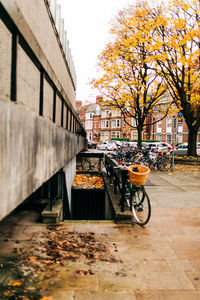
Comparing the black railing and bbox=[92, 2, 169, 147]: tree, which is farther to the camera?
bbox=[92, 2, 169, 147]: tree

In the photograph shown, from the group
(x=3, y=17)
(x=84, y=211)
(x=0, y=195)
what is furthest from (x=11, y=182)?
(x=84, y=211)

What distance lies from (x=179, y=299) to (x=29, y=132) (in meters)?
2.40

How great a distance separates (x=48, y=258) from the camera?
3859 millimetres

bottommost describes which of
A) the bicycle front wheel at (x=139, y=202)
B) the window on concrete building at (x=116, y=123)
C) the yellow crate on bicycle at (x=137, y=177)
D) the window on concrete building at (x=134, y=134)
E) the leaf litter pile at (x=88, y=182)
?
the leaf litter pile at (x=88, y=182)

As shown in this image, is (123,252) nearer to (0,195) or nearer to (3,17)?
(0,195)

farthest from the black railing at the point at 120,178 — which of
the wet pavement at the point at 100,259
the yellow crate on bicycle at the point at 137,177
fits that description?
the wet pavement at the point at 100,259

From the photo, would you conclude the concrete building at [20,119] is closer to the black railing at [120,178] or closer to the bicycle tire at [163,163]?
the black railing at [120,178]

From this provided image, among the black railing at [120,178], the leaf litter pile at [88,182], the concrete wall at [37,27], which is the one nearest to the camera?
the concrete wall at [37,27]

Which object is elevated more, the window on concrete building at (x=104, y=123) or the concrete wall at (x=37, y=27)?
the window on concrete building at (x=104, y=123)

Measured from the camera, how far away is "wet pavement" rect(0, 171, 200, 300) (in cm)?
305

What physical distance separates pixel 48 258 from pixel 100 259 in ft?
2.44

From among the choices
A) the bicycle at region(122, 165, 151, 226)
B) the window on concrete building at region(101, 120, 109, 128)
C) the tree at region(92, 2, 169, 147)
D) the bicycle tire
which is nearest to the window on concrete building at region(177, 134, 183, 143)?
the window on concrete building at region(101, 120, 109, 128)

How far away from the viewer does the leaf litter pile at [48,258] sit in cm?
303

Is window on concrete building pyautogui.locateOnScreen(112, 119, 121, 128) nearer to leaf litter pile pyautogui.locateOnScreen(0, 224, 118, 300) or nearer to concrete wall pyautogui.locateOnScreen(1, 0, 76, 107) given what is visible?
concrete wall pyautogui.locateOnScreen(1, 0, 76, 107)
